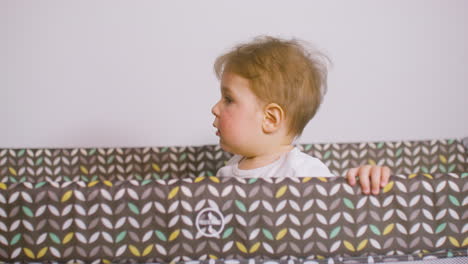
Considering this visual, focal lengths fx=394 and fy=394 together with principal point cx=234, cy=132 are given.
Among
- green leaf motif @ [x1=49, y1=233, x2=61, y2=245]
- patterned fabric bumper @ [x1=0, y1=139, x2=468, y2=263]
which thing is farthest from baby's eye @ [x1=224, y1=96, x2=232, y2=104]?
green leaf motif @ [x1=49, y1=233, x2=61, y2=245]

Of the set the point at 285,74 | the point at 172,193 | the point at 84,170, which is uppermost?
the point at 285,74

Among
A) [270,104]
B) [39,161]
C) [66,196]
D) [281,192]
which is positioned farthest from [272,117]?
[39,161]

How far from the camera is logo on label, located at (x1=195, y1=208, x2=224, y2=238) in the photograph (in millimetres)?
493

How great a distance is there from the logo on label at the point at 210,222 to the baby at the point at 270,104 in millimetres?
252

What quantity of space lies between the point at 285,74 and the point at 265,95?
0.06 m

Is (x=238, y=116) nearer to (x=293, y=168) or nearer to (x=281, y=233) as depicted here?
(x=293, y=168)

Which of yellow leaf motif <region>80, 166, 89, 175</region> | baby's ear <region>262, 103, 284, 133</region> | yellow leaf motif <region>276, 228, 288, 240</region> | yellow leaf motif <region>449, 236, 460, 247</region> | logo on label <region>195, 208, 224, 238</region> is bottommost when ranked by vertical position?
yellow leaf motif <region>80, 166, 89, 175</region>

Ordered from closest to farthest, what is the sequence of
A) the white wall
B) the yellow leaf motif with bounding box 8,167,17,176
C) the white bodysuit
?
the white bodysuit → the yellow leaf motif with bounding box 8,167,17,176 → the white wall

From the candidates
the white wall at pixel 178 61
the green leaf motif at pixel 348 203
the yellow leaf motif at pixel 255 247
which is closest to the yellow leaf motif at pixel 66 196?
the yellow leaf motif at pixel 255 247

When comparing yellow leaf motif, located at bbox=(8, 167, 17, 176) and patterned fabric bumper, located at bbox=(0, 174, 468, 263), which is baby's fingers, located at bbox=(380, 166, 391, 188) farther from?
yellow leaf motif, located at bbox=(8, 167, 17, 176)

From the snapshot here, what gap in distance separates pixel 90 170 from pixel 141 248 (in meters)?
0.60

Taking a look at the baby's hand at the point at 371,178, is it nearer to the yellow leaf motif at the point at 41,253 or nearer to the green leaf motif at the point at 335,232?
the green leaf motif at the point at 335,232

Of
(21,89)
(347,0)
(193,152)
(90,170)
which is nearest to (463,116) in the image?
(347,0)

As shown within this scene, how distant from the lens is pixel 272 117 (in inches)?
29.6
